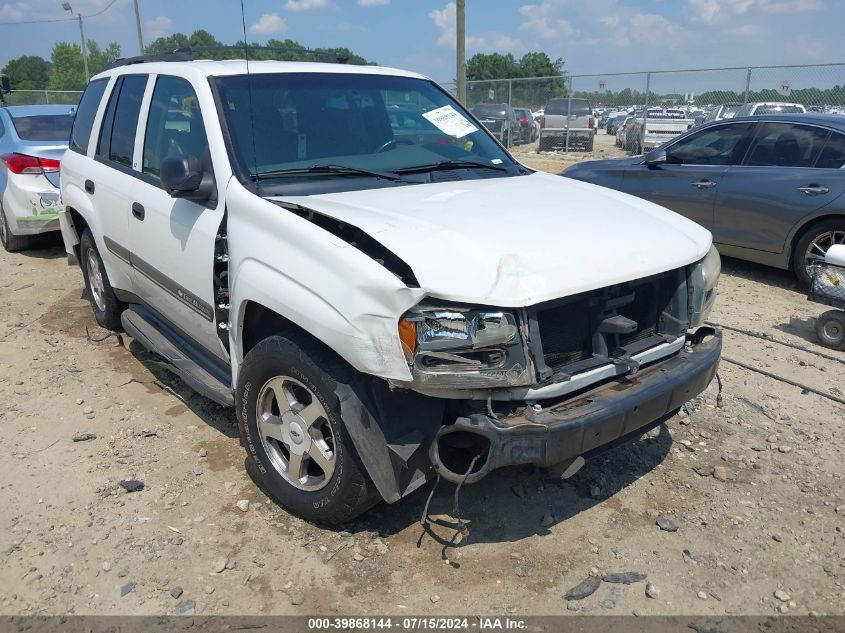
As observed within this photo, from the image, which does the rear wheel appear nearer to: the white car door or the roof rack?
the roof rack

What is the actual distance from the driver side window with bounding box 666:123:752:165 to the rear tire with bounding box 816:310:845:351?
245 cm

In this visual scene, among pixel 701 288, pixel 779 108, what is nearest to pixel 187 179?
pixel 701 288

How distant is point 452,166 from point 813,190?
4.27 metres

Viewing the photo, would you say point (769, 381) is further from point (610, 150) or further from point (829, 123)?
point (610, 150)

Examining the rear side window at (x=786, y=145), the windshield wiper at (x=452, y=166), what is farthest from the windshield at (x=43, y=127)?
the rear side window at (x=786, y=145)

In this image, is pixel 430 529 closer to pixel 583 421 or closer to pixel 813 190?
pixel 583 421

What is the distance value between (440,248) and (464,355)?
0.42 meters

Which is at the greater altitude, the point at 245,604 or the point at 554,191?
the point at 554,191

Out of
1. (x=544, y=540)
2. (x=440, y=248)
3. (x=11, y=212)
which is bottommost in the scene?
(x=544, y=540)

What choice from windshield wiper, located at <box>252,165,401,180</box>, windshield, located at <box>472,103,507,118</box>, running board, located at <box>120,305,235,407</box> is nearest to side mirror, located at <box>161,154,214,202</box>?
windshield wiper, located at <box>252,165,401,180</box>

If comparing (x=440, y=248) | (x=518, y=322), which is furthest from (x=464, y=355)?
(x=440, y=248)

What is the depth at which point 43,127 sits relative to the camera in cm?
819

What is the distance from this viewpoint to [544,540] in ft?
9.89

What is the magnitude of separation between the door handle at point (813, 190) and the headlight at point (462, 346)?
5158 millimetres
